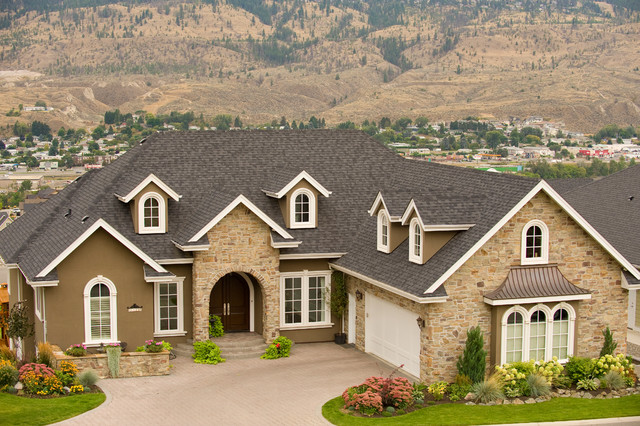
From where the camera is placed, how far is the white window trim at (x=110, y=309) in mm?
26281

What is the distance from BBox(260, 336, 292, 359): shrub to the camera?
1122 inches

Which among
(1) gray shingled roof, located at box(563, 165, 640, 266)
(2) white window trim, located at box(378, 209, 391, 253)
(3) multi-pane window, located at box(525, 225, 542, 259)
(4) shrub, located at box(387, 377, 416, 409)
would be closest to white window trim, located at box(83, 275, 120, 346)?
(2) white window trim, located at box(378, 209, 391, 253)

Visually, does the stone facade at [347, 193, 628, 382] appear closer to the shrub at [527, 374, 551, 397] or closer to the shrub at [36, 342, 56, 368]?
the shrub at [527, 374, 551, 397]

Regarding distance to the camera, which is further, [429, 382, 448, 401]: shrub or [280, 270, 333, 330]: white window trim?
[280, 270, 333, 330]: white window trim

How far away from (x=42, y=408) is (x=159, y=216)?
27.7 feet

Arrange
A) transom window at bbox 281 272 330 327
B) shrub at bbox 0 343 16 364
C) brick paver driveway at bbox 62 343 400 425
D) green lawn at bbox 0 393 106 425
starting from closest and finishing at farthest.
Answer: green lawn at bbox 0 393 106 425
brick paver driveway at bbox 62 343 400 425
shrub at bbox 0 343 16 364
transom window at bbox 281 272 330 327

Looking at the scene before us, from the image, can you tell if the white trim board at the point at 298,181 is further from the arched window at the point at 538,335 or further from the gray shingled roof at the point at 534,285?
the arched window at the point at 538,335

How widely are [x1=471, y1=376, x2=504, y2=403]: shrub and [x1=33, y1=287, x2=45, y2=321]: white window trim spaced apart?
41.7 feet

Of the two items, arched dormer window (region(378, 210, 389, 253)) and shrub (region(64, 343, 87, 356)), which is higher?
arched dormer window (region(378, 210, 389, 253))

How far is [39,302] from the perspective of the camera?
26.8m

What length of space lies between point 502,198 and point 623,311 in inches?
206

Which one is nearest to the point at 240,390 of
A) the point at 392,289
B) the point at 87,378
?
the point at 87,378

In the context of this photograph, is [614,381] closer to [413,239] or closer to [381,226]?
[413,239]

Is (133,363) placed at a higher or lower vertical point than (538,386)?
higher
